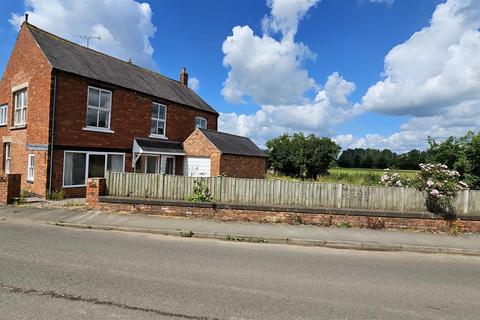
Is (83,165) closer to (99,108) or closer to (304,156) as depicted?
(99,108)

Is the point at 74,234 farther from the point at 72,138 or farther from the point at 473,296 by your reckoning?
the point at 473,296

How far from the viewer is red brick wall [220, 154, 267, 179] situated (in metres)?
19.4

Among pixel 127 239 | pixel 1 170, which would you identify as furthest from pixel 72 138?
pixel 127 239

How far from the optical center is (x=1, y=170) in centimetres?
1694

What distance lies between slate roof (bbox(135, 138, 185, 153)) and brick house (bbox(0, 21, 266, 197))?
0.07m

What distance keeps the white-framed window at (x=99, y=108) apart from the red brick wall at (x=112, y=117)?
230 millimetres

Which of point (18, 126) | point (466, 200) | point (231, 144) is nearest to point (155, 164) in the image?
point (231, 144)

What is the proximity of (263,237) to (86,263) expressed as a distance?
4.30 meters

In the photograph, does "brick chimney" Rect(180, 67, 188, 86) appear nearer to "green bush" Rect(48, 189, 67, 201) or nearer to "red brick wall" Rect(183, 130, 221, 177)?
"red brick wall" Rect(183, 130, 221, 177)

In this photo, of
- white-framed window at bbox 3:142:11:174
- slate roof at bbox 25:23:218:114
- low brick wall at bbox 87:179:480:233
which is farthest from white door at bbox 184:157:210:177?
white-framed window at bbox 3:142:11:174

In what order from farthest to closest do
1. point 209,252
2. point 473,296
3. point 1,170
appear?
point 1,170
point 209,252
point 473,296

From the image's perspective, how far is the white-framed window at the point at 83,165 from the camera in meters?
14.4

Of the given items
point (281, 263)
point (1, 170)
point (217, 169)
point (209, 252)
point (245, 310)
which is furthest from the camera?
point (217, 169)

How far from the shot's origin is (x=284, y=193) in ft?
33.8
